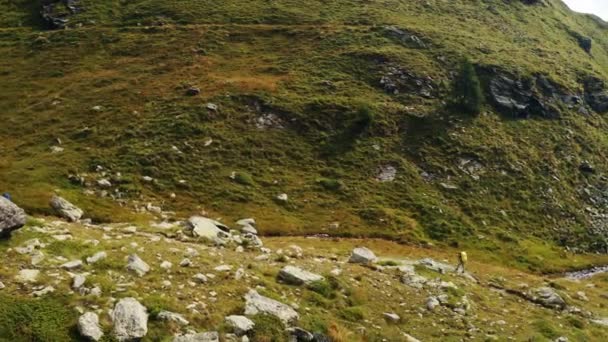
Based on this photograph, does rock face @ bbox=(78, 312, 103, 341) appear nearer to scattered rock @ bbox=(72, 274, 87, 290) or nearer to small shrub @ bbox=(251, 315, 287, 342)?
scattered rock @ bbox=(72, 274, 87, 290)

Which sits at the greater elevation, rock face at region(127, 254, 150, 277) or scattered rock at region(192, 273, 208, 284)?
rock face at region(127, 254, 150, 277)

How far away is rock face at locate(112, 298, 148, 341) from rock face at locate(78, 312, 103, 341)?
0.52m

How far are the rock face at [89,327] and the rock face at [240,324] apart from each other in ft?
14.3

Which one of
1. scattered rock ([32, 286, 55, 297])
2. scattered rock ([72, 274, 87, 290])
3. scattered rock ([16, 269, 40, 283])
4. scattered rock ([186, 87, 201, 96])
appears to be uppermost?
scattered rock ([32, 286, 55, 297])

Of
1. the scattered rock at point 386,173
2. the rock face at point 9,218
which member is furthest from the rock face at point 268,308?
the scattered rock at point 386,173

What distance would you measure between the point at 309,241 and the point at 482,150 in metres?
34.0

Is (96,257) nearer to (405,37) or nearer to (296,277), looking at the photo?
(296,277)

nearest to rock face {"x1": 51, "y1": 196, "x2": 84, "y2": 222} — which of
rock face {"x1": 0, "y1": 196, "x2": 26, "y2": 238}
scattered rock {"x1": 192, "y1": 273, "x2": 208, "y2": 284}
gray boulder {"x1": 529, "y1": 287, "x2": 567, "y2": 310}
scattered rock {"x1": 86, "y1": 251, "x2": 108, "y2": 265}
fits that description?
rock face {"x1": 0, "y1": 196, "x2": 26, "y2": 238}

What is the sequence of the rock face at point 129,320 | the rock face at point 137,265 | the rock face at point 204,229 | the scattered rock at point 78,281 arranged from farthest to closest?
the rock face at point 204,229
the rock face at point 137,265
the scattered rock at point 78,281
the rock face at point 129,320

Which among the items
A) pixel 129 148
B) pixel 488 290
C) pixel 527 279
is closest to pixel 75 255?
pixel 488 290

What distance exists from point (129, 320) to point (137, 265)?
4202mm

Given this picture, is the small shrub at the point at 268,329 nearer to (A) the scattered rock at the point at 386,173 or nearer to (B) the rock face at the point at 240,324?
(B) the rock face at the point at 240,324

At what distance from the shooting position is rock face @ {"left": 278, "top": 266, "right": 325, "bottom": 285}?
82.9 ft

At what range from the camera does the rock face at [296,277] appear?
25266 millimetres
